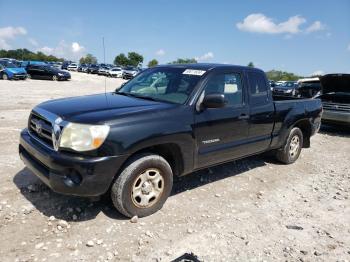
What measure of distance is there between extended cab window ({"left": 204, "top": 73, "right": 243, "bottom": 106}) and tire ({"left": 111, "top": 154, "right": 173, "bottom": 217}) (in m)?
1.24

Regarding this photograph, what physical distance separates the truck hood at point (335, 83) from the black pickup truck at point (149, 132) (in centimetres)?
525

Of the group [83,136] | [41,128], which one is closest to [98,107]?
[83,136]

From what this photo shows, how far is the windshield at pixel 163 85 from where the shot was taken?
445cm

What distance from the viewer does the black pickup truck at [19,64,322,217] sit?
11.4 ft

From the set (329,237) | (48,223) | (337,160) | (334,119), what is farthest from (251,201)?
(334,119)

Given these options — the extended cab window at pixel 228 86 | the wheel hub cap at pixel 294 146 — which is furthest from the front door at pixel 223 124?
the wheel hub cap at pixel 294 146

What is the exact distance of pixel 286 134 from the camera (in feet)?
20.4

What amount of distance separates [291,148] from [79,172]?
15.0 feet

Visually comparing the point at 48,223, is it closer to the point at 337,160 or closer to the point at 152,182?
the point at 152,182

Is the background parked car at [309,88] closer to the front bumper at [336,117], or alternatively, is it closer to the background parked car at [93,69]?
the front bumper at [336,117]

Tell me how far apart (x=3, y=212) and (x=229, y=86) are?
133 inches

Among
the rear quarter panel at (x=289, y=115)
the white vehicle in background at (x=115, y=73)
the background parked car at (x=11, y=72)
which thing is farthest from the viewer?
the white vehicle in background at (x=115, y=73)

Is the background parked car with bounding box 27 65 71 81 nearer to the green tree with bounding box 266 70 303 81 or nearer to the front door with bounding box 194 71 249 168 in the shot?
the front door with bounding box 194 71 249 168

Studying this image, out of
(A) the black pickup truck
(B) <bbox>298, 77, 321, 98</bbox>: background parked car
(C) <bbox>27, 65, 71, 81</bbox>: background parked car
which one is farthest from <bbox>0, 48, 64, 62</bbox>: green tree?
(A) the black pickup truck
